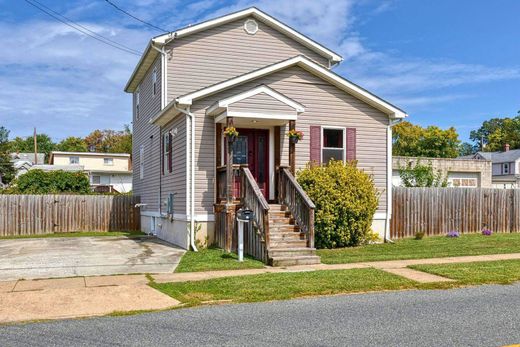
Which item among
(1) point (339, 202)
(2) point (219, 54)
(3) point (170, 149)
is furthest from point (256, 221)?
(2) point (219, 54)

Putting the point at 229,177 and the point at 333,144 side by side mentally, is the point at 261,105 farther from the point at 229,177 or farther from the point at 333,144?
the point at 333,144

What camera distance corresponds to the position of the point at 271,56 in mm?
19594

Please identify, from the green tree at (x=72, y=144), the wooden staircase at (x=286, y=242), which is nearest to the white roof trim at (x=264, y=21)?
the wooden staircase at (x=286, y=242)

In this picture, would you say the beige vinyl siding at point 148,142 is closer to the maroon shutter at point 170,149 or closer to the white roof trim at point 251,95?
the maroon shutter at point 170,149

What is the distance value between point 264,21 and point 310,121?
537 centimetres

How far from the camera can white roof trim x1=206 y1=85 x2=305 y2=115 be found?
14.0m

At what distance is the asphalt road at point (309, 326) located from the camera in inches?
232

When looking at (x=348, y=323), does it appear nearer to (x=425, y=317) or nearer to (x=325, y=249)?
(x=425, y=317)

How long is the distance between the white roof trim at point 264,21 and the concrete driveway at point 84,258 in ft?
23.5

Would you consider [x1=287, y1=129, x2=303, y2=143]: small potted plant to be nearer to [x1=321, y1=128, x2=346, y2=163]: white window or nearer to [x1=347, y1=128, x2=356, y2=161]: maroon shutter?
[x1=321, y1=128, x2=346, y2=163]: white window

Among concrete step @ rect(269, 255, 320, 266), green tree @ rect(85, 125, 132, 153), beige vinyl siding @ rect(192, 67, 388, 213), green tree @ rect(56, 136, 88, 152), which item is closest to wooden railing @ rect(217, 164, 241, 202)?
beige vinyl siding @ rect(192, 67, 388, 213)

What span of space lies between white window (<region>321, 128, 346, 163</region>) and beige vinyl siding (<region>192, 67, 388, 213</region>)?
10.8 inches

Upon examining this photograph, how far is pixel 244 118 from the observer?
14531 millimetres

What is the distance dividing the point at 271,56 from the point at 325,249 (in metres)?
8.24
